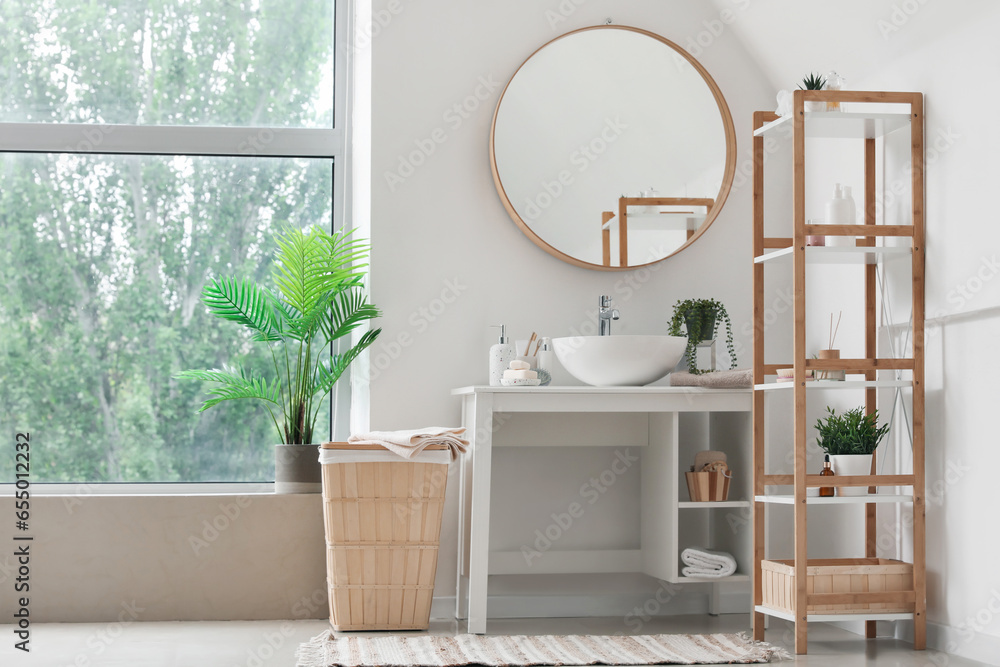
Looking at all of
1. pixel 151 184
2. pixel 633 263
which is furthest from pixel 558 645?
pixel 151 184

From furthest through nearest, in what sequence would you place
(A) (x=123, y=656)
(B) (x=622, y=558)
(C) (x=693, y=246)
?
(C) (x=693, y=246)
(B) (x=622, y=558)
(A) (x=123, y=656)

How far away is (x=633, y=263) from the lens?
3271 millimetres

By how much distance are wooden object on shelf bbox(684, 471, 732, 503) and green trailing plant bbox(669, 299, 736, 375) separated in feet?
1.12

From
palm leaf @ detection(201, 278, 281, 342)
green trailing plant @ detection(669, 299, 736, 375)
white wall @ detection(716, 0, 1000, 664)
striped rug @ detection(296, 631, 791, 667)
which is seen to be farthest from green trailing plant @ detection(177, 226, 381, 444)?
white wall @ detection(716, 0, 1000, 664)

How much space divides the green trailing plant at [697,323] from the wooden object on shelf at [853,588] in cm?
73

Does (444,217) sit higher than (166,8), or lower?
lower

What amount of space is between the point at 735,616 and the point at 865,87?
166 cm

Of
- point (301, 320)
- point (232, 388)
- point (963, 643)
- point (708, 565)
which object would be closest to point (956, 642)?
point (963, 643)

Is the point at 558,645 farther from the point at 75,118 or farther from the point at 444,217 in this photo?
the point at 75,118

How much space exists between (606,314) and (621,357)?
27cm

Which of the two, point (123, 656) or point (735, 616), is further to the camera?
point (735, 616)

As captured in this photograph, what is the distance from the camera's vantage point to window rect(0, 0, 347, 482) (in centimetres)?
→ 331

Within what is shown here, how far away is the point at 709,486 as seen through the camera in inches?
114

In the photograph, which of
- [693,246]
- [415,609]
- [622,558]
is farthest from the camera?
[693,246]
